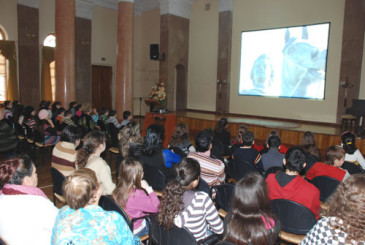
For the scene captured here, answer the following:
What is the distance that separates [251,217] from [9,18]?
1078cm

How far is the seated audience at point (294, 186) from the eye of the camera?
2.17 metres

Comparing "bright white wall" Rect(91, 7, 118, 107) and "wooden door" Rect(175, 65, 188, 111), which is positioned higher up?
"bright white wall" Rect(91, 7, 118, 107)

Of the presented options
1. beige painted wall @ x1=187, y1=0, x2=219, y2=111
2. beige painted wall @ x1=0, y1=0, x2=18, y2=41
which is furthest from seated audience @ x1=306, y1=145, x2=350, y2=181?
beige painted wall @ x1=0, y1=0, x2=18, y2=41

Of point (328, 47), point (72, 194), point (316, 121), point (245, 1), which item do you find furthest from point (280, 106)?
point (72, 194)

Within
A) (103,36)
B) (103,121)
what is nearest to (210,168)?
(103,121)

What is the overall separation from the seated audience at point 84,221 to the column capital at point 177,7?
1112 cm

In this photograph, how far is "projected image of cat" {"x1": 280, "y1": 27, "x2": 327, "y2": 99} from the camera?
9.16 m

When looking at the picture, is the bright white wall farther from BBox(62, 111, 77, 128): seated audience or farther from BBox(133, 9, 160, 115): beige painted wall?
BBox(62, 111, 77, 128): seated audience

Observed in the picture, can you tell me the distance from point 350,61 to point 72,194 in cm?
912

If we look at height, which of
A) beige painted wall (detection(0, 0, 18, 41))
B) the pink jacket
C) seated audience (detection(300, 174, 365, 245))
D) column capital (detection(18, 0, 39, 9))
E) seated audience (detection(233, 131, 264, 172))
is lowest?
the pink jacket

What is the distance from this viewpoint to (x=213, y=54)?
11711 millimetres

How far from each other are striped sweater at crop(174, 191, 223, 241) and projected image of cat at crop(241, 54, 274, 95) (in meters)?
9.15

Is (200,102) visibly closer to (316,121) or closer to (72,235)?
(316,121)

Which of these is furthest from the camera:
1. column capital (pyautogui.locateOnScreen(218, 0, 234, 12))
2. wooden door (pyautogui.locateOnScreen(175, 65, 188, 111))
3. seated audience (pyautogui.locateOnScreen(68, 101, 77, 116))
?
wooden door (pyautogui.locateOnScreen(175, 65, 188, 111))
